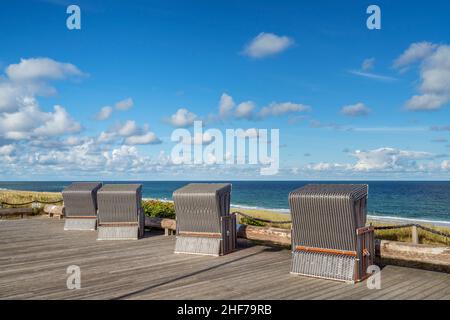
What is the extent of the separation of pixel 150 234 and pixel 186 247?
4.21 meters

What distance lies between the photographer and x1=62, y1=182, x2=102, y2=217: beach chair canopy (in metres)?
16.5

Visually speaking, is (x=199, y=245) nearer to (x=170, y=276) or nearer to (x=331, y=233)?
(x=170, y=276)

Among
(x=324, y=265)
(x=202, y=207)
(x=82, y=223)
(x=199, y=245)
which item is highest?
(x=202, y=207)

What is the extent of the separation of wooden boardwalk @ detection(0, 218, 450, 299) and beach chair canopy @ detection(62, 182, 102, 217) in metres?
3.13

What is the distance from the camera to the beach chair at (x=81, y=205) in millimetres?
16594

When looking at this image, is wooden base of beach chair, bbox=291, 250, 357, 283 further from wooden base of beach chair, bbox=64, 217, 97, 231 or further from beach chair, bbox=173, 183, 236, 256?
wooden base of beach chair, bbox=64, 217, 97, 231

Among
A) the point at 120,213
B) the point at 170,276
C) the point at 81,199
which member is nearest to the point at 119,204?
the point at 120,213

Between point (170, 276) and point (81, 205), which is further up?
point (81, 205)

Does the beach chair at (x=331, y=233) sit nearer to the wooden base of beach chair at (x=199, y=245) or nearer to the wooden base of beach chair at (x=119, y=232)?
the wooden base of beach chair at (x=199, y=245)

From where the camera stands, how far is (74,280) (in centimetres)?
895

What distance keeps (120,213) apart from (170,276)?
5.82 m

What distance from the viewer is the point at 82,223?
56.0ft

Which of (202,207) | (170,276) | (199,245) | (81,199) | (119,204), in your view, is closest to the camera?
(170,276)
